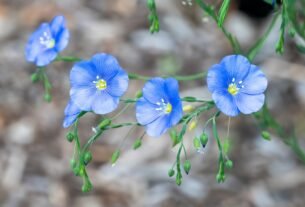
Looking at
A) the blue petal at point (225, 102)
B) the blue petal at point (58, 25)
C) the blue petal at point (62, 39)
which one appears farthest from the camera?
the blue petal at point (58, 25)

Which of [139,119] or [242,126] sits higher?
[139,119]

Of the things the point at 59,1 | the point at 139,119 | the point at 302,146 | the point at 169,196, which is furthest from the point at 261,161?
the point at 139,119

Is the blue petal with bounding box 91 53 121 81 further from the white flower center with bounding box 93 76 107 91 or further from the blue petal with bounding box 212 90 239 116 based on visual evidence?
the blue petal with bounding box 212 90 239 116

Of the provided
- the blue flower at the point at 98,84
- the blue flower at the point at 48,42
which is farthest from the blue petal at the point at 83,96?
the blue flower at the point at 48,42

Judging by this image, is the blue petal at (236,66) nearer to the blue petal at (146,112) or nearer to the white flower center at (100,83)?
the blue petal at (146,112)

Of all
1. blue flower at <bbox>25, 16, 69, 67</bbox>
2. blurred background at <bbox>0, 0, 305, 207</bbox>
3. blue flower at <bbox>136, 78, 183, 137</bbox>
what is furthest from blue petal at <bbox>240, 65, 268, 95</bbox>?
blurred background at <bbox>0, 0, 305, 207</bbox>

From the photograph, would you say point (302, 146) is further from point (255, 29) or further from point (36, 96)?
point (36, 96)
